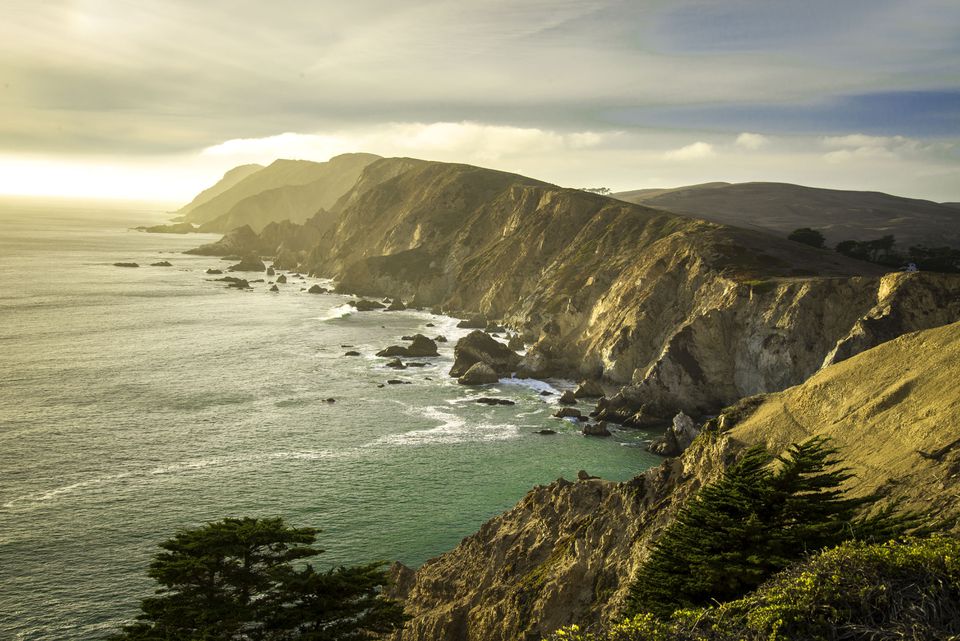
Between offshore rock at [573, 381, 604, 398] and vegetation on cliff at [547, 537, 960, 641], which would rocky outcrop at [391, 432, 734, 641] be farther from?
offshore rock at [573, 381, 604, 398]

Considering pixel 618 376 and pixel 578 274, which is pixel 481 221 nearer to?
pixel 578 274

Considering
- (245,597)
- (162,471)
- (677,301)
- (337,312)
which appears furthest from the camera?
(337,312)

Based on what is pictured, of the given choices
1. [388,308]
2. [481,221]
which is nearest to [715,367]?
[388,308]

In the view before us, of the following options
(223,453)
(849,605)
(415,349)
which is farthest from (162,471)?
(849,605)

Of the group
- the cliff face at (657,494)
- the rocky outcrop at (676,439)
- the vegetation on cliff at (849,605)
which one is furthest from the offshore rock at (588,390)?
the vegetation on cliff at (849,605)

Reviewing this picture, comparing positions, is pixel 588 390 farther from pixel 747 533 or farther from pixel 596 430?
pixel 747 533
